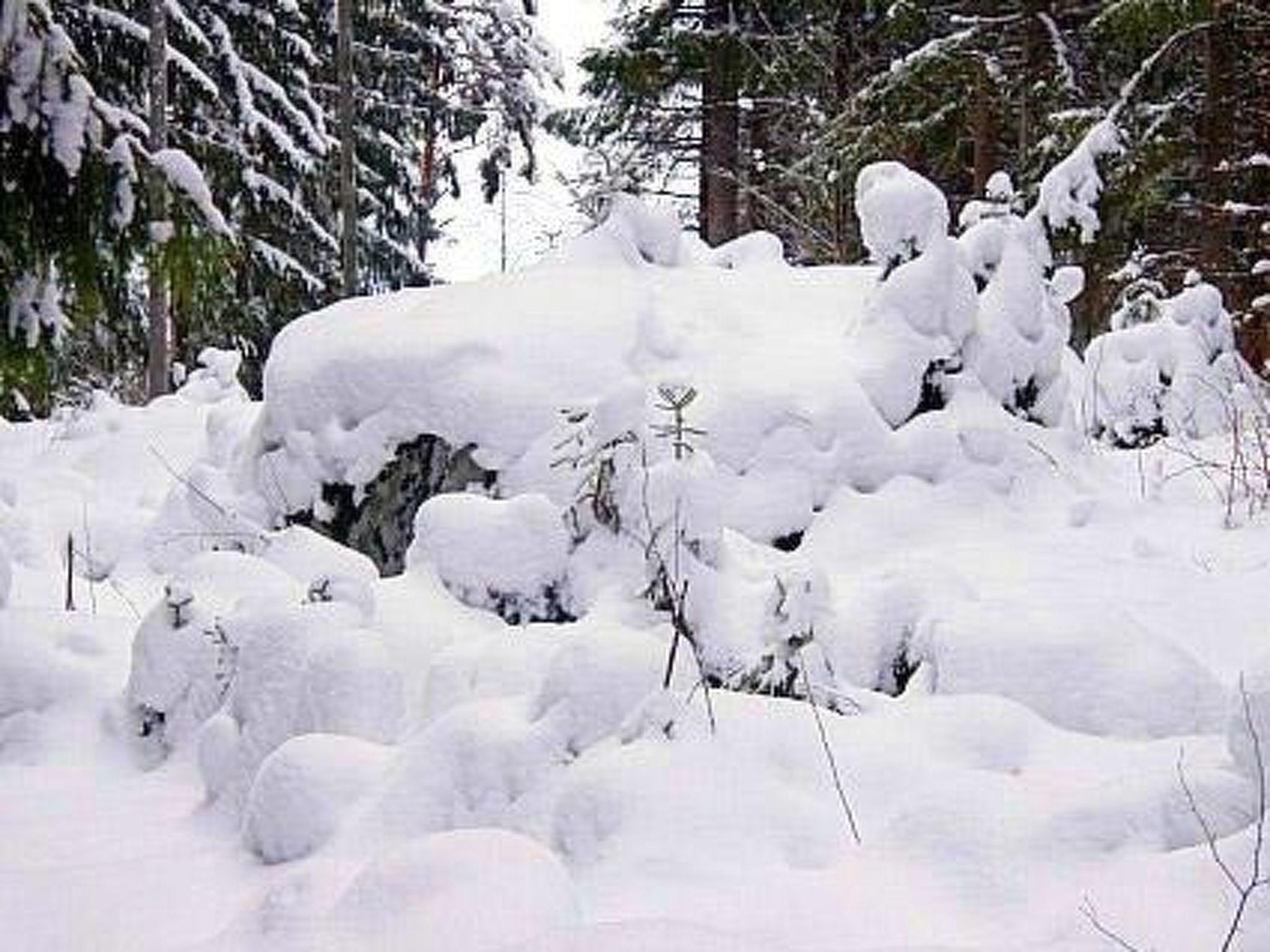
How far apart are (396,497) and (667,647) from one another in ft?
7.97

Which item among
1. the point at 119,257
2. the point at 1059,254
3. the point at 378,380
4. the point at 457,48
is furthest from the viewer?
the point at 457,48

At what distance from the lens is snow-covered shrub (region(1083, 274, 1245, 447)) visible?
7570 millimetres

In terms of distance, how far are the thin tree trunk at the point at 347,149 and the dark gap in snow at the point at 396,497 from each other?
974cm

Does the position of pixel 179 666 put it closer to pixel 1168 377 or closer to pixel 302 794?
pixel 302 794

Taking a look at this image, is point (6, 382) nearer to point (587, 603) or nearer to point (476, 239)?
point (587, 603)

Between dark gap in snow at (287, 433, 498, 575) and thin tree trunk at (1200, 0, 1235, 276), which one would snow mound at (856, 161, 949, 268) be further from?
thin tree trunk at (1200, 0, 1235, 276)

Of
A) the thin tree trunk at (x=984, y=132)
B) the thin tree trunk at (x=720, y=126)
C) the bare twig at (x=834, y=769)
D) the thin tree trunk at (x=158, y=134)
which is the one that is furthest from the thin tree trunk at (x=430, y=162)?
the bare twig at (x=834, y=769)

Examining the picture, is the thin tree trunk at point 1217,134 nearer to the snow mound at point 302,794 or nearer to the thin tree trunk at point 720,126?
the thin tree trunk at point 720,126

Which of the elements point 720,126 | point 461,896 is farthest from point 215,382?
point 461,896

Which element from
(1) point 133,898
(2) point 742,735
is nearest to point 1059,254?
(2) point 742,735

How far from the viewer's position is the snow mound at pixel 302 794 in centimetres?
262

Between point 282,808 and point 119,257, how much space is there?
2.17 m

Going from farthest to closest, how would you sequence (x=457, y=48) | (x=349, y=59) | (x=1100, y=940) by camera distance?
(x=457, y=48)
(x=349, y=59)
(x=1100, y=940)

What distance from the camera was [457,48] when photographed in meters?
19.9
